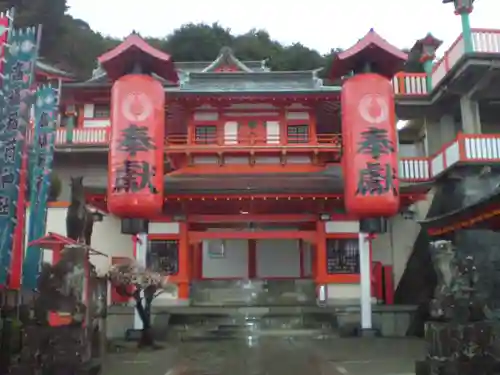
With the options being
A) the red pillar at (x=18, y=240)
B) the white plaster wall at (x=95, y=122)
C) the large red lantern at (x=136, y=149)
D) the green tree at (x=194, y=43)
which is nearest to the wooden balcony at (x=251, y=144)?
the large red lantern at (x=136, y=149)

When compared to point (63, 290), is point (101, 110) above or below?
above

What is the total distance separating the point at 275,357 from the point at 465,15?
13675 mm

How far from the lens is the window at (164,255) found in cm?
1756

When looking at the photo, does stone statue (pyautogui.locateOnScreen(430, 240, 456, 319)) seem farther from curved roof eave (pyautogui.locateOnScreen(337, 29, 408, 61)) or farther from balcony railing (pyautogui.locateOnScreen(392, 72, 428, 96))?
balcony railing (pyautogui.locateOnScreen(392, 72, 428, 96))

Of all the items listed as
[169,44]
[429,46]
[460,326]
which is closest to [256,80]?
[429,46]

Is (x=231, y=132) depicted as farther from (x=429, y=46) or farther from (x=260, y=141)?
(x=429, y=46)

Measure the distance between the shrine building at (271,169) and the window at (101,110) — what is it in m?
2.05

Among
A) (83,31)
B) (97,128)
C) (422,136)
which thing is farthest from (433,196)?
(83,31)

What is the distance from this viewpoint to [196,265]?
791 inches

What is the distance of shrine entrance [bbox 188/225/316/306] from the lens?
60.4 feet

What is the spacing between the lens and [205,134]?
20.6m

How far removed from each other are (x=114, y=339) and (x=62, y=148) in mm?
11164

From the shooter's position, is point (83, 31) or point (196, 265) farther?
point (83, 31)

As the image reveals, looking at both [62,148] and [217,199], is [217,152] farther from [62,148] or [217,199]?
[62,148]
